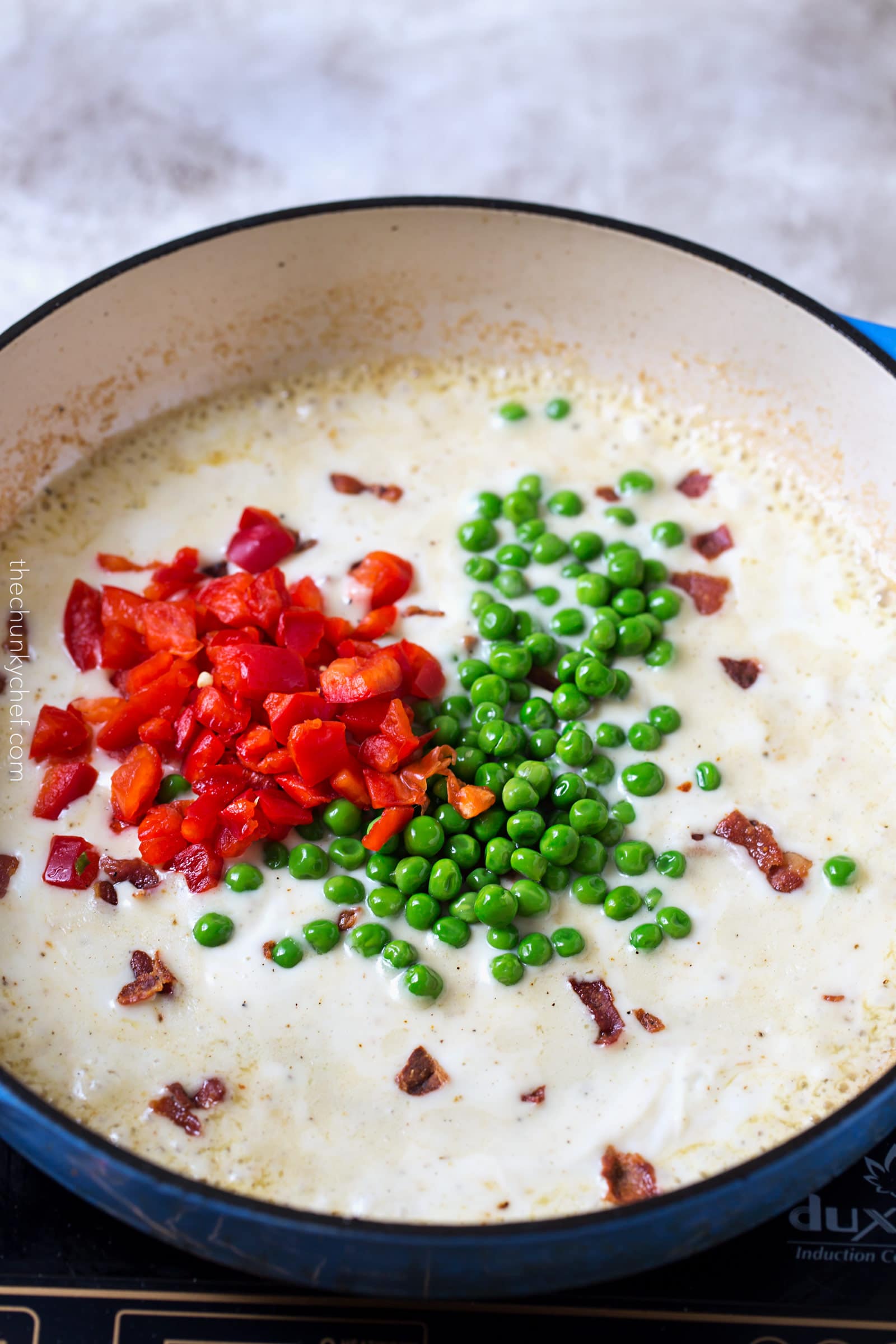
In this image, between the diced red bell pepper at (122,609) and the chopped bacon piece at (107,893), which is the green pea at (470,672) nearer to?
the diced red bell pepper at (122,609)

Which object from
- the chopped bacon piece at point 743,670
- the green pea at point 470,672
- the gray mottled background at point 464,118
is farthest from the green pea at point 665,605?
the gray mottled background at point 464,118

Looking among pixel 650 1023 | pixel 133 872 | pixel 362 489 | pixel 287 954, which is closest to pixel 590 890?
pixel 650 1023

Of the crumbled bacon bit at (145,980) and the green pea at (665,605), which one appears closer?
the crumbled bacon bit at (145,980)

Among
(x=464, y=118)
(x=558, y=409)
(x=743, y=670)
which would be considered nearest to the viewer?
(x=743, y=670)

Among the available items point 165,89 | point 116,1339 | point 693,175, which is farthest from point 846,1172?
point 165,89

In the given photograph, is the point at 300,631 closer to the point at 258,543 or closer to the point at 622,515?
the point at 258,543

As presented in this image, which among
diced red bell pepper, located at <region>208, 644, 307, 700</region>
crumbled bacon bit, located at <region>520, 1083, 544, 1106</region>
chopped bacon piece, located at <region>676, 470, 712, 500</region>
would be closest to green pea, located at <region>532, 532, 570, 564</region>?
chopped bacon piece, located at <region>676, 470, 712, 500</region>
